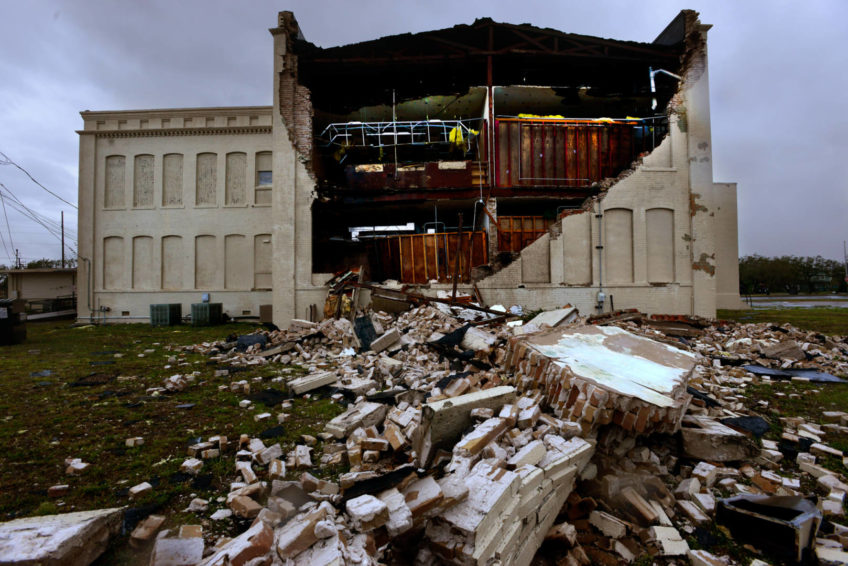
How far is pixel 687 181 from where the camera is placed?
452 inches

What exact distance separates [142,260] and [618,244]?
62.8 ft

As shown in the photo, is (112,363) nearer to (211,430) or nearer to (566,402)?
(211,430)

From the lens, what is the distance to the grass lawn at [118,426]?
2666 mm

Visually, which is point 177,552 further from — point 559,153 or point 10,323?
point 559,153

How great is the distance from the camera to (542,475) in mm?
2309

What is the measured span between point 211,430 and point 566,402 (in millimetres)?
3474

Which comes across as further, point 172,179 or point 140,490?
point 172,179

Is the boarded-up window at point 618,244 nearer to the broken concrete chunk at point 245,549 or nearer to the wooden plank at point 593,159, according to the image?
the wooden plank at point 593,159

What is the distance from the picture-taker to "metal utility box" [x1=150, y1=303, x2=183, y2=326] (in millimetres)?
14266

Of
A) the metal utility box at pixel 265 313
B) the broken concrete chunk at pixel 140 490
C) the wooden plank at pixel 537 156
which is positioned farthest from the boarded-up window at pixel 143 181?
the broken concrete chunk at pixel 140 490

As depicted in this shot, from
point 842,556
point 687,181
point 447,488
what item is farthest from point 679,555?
point 687,181

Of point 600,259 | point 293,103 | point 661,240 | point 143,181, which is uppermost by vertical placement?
point 293,103

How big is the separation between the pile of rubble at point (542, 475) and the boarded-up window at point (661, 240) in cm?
789

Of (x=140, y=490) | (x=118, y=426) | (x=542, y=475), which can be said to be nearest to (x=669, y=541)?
(x=542, y=475)
